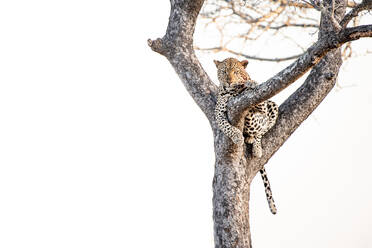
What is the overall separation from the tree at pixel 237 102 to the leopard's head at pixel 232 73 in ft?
0.54

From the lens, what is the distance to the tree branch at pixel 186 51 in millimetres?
4184

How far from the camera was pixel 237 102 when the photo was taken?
3.57 meters

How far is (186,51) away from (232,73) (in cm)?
41

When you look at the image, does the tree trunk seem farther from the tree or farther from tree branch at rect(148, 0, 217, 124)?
tree branch at rect(148, 0, 217, 124)

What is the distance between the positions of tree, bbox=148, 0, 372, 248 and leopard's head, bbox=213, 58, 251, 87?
0.16 m

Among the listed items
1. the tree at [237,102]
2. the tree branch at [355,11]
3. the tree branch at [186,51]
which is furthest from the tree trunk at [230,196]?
the tree branch at [355,11]

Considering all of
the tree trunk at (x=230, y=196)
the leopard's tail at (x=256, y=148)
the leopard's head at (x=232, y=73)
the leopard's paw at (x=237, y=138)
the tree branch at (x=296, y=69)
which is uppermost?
the leopard's head at (x=232, y=73)

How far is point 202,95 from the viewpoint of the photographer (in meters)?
4.16

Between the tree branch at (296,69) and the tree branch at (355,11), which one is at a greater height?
the tree branch at (355,11)

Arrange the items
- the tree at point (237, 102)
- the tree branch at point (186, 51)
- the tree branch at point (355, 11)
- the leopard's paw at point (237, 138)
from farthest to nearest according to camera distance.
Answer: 1. the tree branch at point (186, 51)
2. the leopard's paw at point (237, 138)
3. the tree at point (237, 102)
4. the tree branch at point (355, 11)

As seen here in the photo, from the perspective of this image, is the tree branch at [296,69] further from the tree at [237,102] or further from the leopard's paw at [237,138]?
the leopard's paw at [237,138]

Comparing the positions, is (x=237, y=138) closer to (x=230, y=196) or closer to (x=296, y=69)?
(x=230, y=196)

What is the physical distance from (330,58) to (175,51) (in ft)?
3.79

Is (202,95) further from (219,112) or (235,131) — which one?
(235,131)
